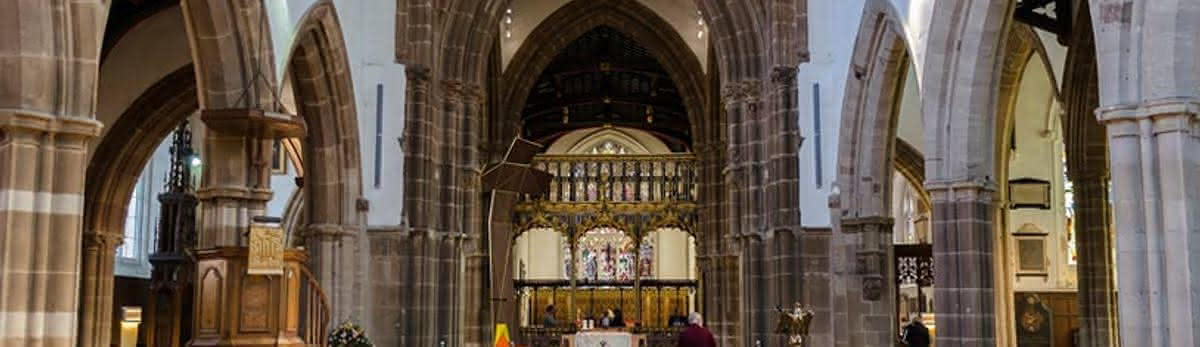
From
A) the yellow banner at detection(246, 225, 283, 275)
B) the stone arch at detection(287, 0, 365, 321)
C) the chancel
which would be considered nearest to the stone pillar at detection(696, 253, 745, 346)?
the chancel

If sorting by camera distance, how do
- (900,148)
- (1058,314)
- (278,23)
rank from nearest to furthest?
(278,23) < (1058,314) < (900,148)

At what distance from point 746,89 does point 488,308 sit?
29.4 feet

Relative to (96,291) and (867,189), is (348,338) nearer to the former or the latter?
(96,291)

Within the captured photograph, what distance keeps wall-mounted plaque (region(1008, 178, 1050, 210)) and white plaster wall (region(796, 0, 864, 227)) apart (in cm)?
557

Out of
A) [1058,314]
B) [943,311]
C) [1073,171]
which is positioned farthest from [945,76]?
[1058,314]

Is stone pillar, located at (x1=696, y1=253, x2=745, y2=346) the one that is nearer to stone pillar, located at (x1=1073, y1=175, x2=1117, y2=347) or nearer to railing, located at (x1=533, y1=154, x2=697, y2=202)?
railing, located at (x1=533, y1=154, x2=697, y2=202)

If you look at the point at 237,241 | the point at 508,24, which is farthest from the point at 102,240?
the point at 508,24

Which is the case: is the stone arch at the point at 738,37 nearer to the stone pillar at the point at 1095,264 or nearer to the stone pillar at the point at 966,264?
the stone pillar at the point at 1095,264

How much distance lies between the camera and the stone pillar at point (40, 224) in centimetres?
916

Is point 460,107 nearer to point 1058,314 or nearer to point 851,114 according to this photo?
point 851,114

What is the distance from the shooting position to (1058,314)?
23.2 m

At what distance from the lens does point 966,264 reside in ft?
43.0

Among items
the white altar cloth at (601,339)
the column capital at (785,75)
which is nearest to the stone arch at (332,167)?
the white altar cloth at (601,339)

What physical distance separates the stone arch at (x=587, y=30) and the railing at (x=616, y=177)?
4.00 metres
